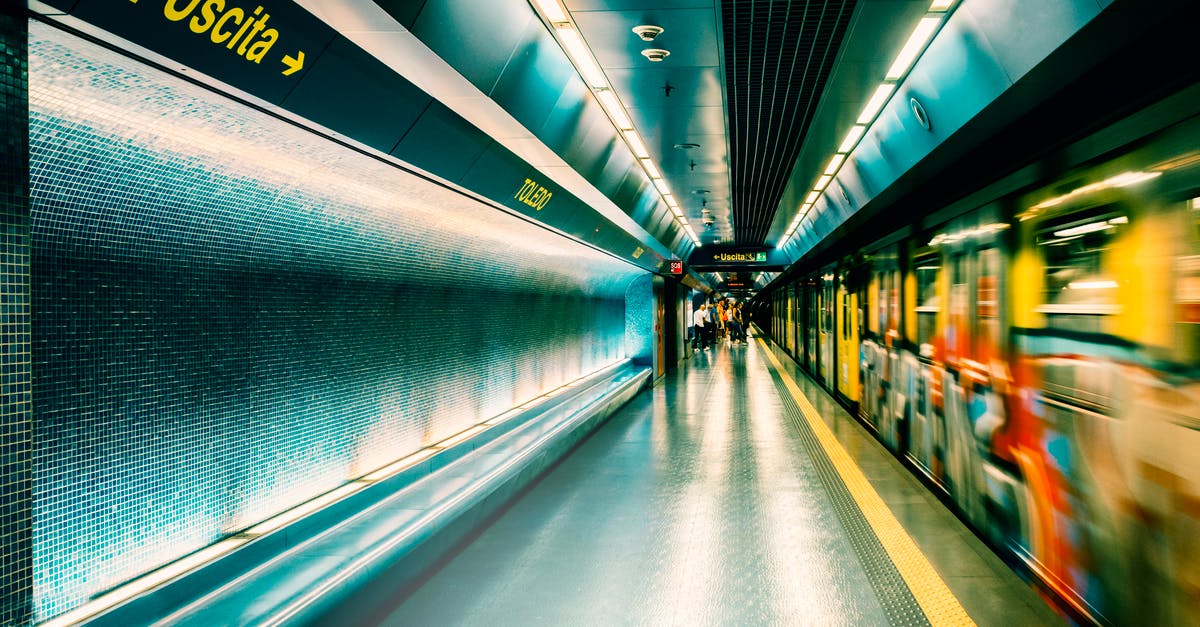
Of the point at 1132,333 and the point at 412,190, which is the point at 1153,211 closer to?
the point at 1132,333

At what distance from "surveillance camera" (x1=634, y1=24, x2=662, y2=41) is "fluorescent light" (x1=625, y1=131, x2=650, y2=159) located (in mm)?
2669

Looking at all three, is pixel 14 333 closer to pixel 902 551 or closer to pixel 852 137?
pixel 902 551

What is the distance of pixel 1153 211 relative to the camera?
8.38 ft

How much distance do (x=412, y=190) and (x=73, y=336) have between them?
2221 millimetres

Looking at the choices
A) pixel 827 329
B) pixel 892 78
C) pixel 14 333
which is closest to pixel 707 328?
pixel 827 329

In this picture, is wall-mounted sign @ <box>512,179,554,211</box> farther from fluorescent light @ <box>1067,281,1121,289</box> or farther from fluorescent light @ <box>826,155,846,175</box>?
fluorescent light @ <box>1067,281,1121,289</box>

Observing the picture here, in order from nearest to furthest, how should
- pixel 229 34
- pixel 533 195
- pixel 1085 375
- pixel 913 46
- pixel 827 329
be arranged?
1. pixel 229 34
2. pixel 1085 375
3. pixel 913 46
4. pixel 533 195
5. pixel 827 329

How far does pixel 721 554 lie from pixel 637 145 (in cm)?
436

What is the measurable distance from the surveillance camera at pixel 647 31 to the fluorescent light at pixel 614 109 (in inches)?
51.3

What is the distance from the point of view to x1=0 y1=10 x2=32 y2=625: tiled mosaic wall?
1815 millimetres

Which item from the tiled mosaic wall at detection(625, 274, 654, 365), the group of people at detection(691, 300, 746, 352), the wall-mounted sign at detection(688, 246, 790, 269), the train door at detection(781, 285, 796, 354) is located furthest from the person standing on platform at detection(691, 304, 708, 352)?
the tiled mosaic wall at detection(625, 274, 654, 365)

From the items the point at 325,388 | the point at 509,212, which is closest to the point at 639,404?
the point at 509,212

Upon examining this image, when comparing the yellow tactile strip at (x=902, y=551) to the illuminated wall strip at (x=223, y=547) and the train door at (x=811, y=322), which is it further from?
the train door at (x=811, y=322)

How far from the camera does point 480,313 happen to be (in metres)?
7.12
